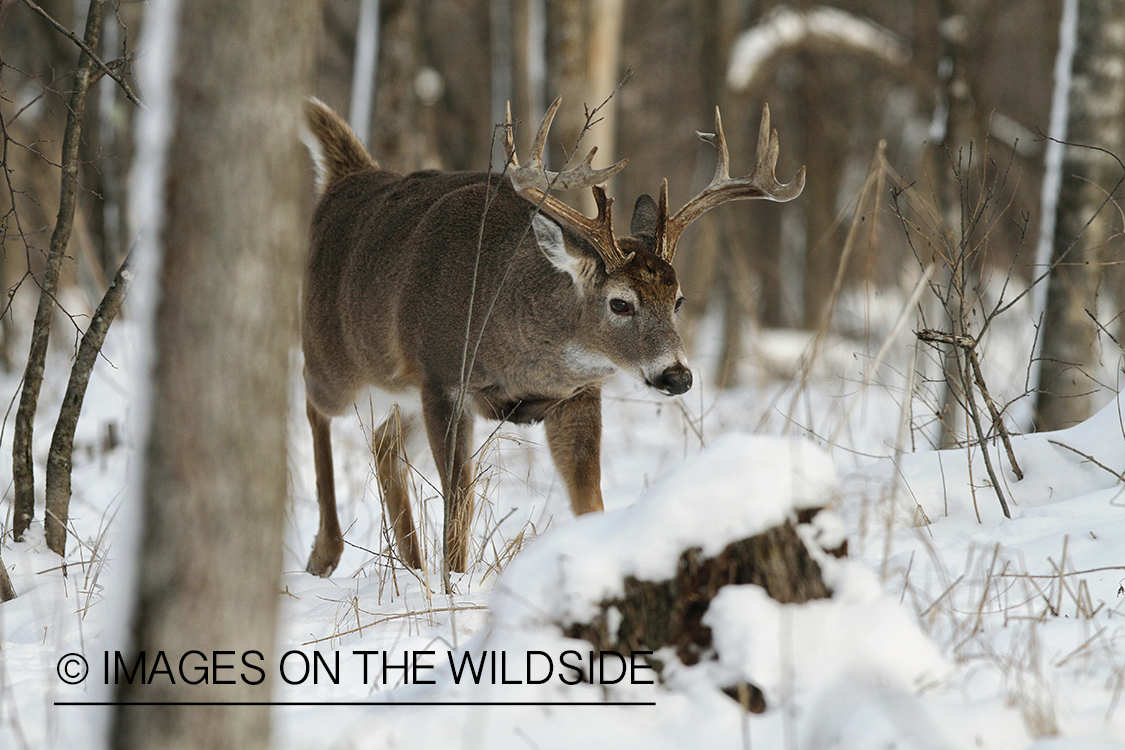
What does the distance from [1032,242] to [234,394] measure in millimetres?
19586

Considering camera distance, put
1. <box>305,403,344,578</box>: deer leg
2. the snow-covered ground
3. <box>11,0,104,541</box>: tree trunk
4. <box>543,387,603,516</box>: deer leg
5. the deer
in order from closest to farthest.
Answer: the snow-covered ground, <box>11,0,104,541</box>: tree trunk, the deer, <box>543,387,603,516</box>: deer leg, <box>305,403,344,578</box>: deer leg

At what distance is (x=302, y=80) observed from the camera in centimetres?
184

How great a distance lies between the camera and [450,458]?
4.29 meters

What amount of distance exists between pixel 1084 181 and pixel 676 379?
3.07m

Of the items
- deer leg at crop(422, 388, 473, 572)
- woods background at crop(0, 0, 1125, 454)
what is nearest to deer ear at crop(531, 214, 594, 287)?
woods background at crop(0, 0, 1125, 454)

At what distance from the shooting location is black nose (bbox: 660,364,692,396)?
4312 millimetres

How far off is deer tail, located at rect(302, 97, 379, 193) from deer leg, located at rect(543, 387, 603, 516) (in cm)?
201

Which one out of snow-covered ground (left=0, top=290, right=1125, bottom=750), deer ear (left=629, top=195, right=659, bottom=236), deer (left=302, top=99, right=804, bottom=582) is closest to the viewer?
snow-covered ground (left=0, top=290, right=1125, bottom=750)

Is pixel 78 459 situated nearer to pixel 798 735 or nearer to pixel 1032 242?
pixel 798 735

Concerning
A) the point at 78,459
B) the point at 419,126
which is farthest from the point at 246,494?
the point at 419,126

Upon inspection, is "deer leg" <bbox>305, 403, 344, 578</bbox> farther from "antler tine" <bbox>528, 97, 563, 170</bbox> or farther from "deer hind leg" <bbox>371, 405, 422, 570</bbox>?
"antler tine" <bbox>528, 97, 563, 170</bbox>

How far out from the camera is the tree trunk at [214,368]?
172 centimetres

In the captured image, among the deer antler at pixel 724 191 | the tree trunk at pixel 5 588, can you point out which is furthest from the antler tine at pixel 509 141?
the tree trunk at pixel 5 588

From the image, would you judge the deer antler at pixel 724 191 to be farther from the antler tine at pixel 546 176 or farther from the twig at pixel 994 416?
the twig at pixel 994 416
